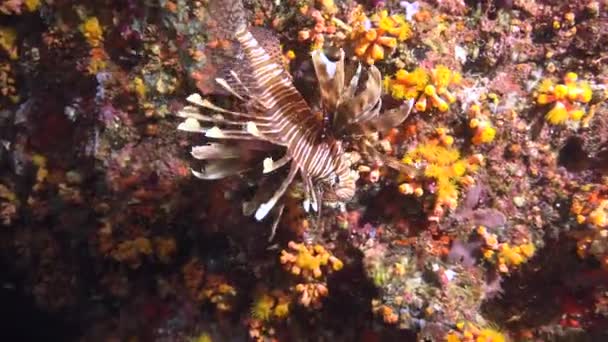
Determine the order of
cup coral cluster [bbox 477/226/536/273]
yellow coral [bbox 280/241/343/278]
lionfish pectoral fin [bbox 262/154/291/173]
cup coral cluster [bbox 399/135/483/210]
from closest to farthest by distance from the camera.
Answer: lionfish pectoral fin [bbox 262/154/291/173] → cup coral cluster [bbox 399/135/483/210] → cup coral cluster [bbox 477/226/536/273] → yellow coral [bbox 280/241/343/278]

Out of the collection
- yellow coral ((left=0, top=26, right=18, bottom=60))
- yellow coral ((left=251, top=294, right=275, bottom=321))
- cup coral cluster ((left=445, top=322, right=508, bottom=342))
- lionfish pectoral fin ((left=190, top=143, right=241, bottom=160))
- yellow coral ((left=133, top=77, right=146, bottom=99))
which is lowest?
yellow coral ((left=251, top=294, right=275, bottom=321))

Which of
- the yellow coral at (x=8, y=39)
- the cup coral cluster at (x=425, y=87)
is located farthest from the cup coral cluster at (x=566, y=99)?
the yellow coral at (x=8, y=39)

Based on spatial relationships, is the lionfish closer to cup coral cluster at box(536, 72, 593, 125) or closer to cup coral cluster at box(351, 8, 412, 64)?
cup coral cluster at box(351, 8, 412, 64)

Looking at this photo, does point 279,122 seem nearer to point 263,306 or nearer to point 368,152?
point 368,152

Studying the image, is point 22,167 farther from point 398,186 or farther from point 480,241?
point 480,241

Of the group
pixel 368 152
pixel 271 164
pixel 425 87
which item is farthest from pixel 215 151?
pixel 425 87

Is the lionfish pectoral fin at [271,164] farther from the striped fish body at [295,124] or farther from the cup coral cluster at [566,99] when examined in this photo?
the cup coral cluster at [566,99]

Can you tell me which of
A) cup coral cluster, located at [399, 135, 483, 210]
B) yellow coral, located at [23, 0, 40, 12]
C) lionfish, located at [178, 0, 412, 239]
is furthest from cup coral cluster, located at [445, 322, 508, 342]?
yellow coral, located at [23, 0, 40, 12]
